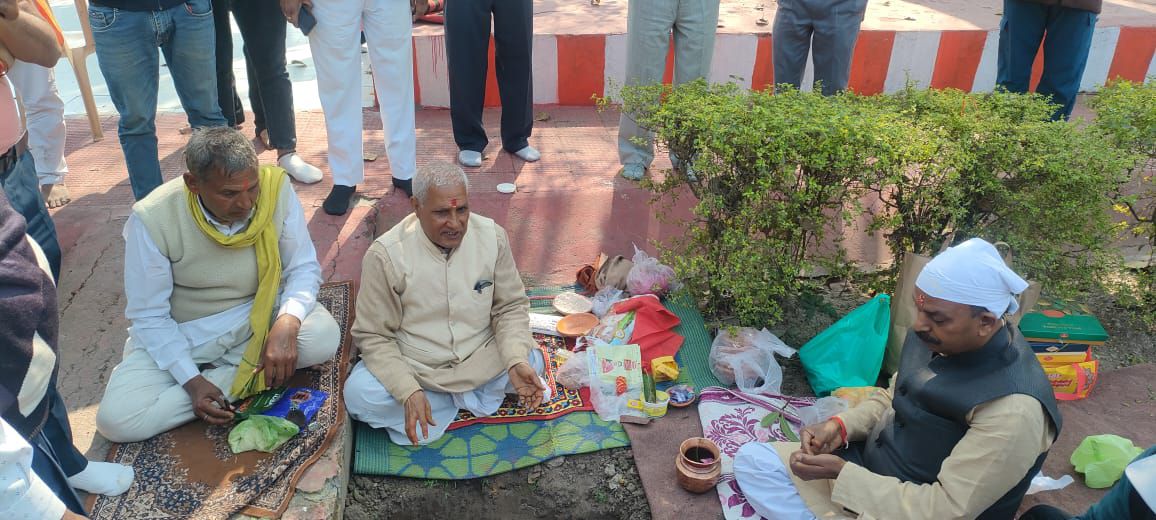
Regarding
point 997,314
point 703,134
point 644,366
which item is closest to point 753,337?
point 644,366

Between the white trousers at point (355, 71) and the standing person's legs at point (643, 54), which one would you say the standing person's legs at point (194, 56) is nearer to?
the white trousers at point (355, 71)

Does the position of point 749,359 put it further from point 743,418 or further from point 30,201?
point 30,201

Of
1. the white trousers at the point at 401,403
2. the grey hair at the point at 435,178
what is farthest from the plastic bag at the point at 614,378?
the grey hair at the point at 435,178

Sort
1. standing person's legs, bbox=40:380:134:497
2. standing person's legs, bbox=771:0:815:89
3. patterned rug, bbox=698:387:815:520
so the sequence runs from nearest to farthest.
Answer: standing person's legs, bbox=40:380:134:497, patterned rug, bbox=698:387:815:520, standing person's legs, bbox=771:0:815:89

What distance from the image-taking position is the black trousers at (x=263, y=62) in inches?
195

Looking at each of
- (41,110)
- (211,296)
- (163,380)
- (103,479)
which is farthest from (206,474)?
(41,110)

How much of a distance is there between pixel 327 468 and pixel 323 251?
171 cm

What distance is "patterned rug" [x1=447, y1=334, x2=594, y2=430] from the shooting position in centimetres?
358

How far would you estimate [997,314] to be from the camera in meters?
2.44

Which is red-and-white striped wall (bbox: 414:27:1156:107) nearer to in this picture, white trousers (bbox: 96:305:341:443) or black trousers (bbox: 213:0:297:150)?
black trousers (bbox: 213:0:297:150)

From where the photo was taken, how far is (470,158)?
18.5 ft

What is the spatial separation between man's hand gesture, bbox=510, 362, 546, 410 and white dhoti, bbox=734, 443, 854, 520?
2.93 ft

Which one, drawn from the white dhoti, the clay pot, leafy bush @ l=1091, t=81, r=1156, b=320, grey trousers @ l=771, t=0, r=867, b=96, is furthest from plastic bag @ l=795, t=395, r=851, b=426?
grey trousers @ l=771, t=0, r=867, b=96

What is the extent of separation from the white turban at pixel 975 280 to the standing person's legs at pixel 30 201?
3.51 m
